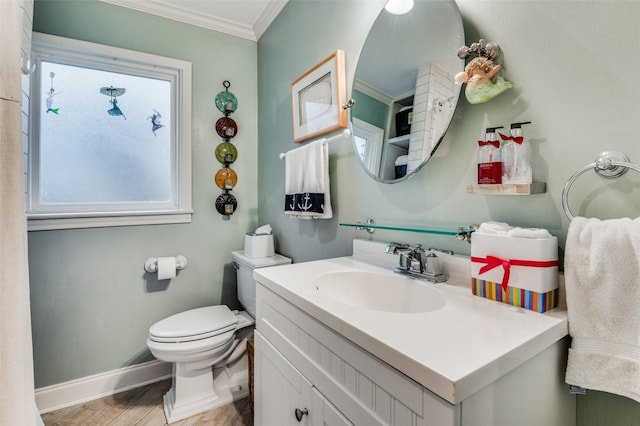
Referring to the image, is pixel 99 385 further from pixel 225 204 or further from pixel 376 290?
pixel 376 290

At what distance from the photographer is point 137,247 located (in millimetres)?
1984

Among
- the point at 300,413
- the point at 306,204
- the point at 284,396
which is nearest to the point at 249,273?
the point at 306,204

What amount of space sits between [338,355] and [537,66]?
89 cm

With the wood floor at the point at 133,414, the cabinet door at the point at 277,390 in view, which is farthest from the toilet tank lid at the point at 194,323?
the cabinet door at the point at 277,390

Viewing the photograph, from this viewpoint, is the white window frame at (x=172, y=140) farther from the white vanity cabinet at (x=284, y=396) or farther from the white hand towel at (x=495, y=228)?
the white hand towel at (x=495, y=228)

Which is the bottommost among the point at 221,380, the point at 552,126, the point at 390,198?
the point at 221,380

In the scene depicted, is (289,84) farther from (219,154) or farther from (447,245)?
(447,245)

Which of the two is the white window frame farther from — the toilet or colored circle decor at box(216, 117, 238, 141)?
the toilet

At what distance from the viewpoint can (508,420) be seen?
0.56m

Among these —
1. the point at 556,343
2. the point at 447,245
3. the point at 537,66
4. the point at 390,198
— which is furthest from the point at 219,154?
the point at 556,343

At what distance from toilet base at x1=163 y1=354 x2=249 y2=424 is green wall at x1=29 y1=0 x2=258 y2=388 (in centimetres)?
48

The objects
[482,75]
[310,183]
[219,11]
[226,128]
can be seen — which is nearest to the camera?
[482,75]

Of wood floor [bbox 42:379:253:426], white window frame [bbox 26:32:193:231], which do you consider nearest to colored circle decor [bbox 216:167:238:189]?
white window frame [bbox 26:32:193:231]

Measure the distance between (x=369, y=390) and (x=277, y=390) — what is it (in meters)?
0.51
